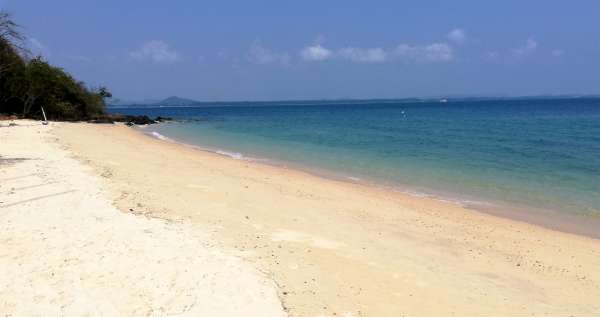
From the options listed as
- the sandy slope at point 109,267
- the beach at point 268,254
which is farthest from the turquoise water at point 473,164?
the sandy slope at point 109,267

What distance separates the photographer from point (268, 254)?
22.9 feet

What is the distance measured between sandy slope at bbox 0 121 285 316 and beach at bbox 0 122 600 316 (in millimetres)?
22

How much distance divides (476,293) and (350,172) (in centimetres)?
1280

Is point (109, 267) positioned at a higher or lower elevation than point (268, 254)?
higher

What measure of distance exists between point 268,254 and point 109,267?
209cm

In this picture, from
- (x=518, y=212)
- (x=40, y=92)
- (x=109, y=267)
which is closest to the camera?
(x=109, y=267)

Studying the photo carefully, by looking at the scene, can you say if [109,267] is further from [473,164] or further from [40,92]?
[40,92]

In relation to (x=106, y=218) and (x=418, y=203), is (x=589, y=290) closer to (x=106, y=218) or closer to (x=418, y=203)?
(x=418, y=203)

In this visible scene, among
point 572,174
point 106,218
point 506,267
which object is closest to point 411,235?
point 506,267

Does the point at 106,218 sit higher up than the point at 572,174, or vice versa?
the point at 106,218

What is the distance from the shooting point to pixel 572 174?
17719mm

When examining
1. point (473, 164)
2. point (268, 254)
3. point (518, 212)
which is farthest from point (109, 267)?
point (473, 164)

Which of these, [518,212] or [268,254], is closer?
[268,254]

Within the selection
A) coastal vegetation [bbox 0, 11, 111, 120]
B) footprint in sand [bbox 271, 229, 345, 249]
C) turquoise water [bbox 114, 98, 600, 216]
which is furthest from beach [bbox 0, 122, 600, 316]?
coastal vegetation [bbox 0, 11, 111, 120]
